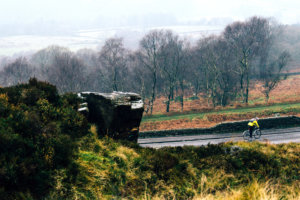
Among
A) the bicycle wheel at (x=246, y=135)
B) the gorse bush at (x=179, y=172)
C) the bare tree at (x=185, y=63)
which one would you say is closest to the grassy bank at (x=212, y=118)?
the bicycle wheel at (x=246, y=135)

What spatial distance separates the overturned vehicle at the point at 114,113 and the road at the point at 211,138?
11.6 metres

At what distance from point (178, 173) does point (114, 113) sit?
15.2 ft

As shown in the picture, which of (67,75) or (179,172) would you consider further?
(67,75)

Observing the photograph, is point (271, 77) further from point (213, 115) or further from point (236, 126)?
point (236, 126)

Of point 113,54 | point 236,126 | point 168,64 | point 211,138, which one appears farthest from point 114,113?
point 168,64

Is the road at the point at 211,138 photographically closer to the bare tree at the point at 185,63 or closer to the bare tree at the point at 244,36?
the bare tree at the point at 244,36

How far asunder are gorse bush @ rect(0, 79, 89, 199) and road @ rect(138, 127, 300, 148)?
15.3m

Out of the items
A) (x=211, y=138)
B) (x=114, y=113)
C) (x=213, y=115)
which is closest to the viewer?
(x=114, y=113)

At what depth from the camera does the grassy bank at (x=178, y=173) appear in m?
5.70

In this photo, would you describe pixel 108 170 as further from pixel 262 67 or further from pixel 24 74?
pixel 262 67

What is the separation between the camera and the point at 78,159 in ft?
21.6

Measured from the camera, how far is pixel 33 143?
5938 millimetres

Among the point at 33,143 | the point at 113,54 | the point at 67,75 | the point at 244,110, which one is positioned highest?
the point at 113,54

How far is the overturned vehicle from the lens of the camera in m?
10.7
